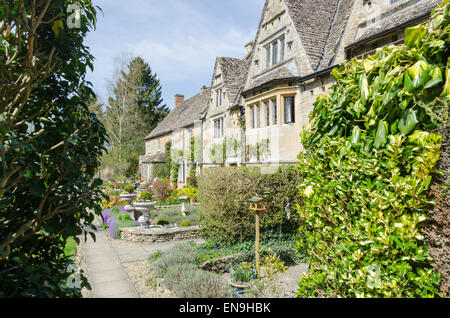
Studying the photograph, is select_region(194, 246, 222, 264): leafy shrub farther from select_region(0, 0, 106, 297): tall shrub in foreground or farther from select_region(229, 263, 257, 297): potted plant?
select_region(0, 0, 106, 297): tall shrub in foreground

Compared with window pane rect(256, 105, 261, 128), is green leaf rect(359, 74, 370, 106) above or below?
below

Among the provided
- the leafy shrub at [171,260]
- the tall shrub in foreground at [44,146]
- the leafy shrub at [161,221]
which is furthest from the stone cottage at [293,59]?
the tall shrub in foreground at [44,146]

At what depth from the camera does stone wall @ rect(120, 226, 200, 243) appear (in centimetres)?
1034

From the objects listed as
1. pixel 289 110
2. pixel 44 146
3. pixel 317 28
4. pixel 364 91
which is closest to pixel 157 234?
pixel 44 146

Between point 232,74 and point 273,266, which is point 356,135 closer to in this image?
point 273,266

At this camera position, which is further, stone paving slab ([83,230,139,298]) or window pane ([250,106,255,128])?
window pane ([250,106,255,128])

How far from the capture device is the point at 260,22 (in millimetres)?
16078

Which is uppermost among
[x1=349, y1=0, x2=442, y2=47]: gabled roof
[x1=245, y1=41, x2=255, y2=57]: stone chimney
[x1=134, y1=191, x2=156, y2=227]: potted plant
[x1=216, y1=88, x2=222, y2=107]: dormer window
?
[x1=245, y1=41, x2=255, y2=57]: stone chimney

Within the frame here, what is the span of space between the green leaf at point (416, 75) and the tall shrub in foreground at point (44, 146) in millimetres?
3421

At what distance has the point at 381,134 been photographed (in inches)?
118

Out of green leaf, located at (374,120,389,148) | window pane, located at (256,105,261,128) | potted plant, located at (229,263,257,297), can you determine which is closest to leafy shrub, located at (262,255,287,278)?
potted plant, located at (229,263,257,297)

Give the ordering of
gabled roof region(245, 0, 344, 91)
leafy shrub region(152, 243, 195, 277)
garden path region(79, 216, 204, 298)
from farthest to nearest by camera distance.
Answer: gabled roof region(245, 0, 344, 91), leafy shrub region(152, 243, 195, 277), garden path region(79, 216, 204, 298)

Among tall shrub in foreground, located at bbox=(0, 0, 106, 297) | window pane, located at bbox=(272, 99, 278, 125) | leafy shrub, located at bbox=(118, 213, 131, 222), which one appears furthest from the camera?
window pane, located at bbox=(272, 99, 278, 125)

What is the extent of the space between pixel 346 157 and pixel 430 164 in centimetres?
97
